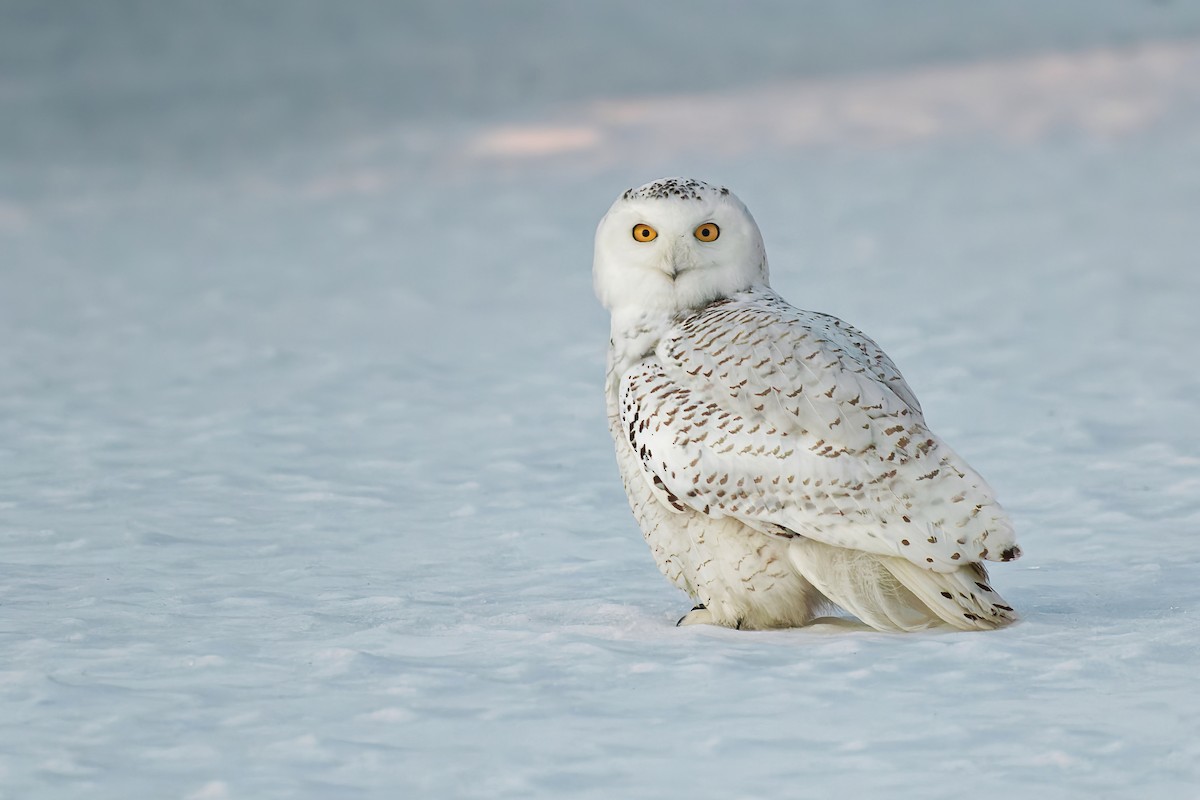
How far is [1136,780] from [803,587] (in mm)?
945

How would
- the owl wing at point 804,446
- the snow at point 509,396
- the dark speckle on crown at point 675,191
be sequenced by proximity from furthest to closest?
the dark speckle on crown at point 675,191, the owl wing at point 804,446, the snow at point 509,396

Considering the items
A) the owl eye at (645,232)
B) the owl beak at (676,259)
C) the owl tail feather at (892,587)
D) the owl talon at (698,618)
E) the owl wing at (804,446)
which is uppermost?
the owl eye at (645,232)

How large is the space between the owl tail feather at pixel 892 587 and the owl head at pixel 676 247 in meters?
0.62

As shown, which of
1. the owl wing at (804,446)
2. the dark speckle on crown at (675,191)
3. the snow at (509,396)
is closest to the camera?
the snow at (509,396)

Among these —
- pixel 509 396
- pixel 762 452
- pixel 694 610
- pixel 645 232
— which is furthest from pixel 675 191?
pixel 509 396

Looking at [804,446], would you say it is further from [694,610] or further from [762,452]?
[694,610]

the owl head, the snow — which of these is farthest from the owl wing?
the snow

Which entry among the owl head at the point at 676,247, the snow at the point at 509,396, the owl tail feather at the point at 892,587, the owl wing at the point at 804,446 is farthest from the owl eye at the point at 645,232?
the snow at the point at 509,396

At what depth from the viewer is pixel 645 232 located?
12.2 ft

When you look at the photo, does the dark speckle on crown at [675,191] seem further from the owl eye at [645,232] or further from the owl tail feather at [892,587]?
the owl tail feather at [892,587]

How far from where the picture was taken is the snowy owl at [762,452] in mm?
3326

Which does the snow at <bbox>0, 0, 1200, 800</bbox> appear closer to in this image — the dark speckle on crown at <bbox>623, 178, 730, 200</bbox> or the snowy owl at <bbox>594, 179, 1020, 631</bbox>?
the snowy owl at <bbox>594, 179, 1020, 631</bbox>

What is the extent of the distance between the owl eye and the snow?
32.8 inches

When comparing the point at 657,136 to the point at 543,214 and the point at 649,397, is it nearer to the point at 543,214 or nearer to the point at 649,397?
the point at 543,214
